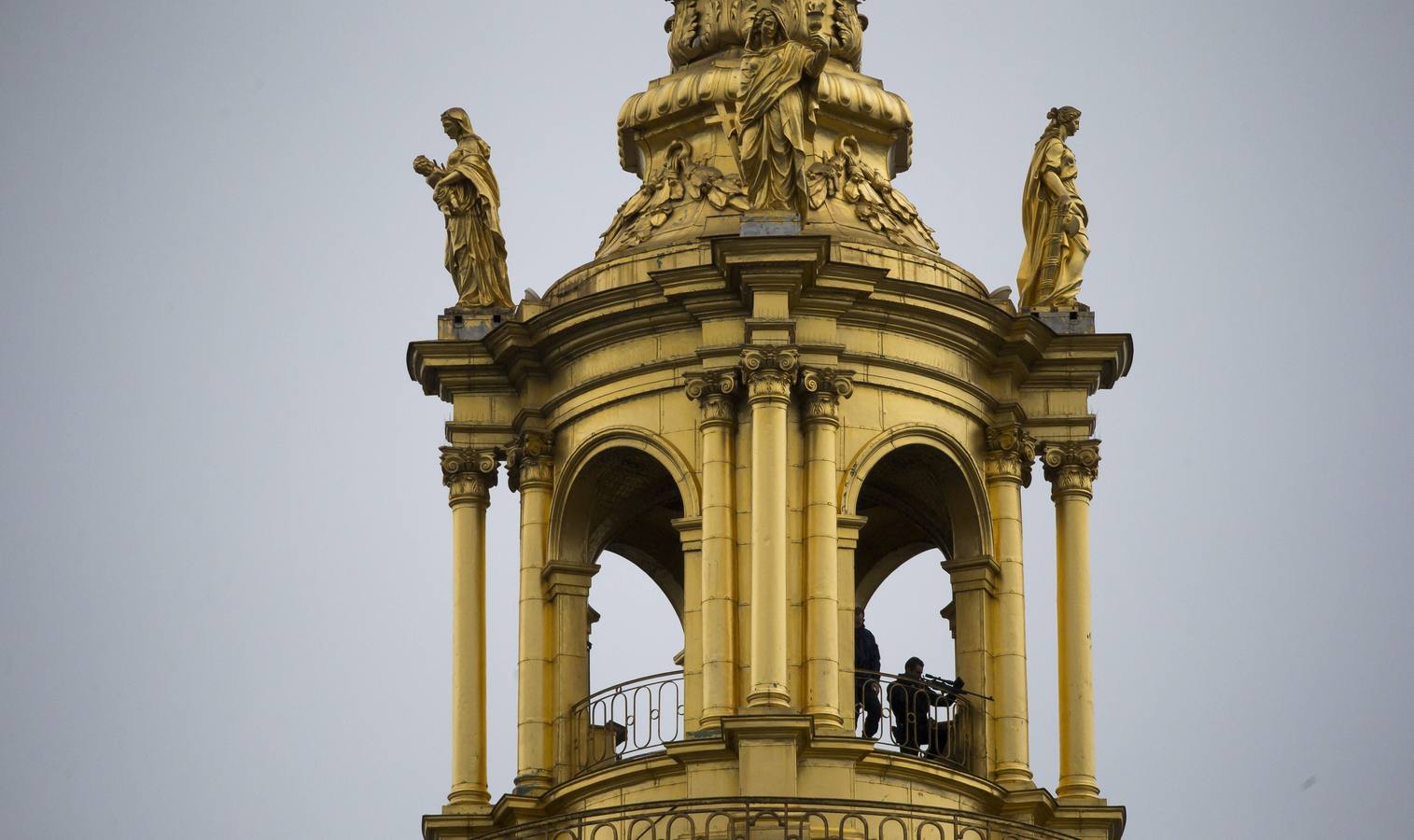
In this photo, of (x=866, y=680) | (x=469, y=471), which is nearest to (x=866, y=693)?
(x=866, y=680)

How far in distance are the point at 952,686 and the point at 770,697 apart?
3.20 metres

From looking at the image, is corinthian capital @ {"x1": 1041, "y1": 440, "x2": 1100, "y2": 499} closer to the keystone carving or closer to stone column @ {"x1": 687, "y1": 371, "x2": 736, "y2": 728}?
stone column @ {"x1": 687, "y1": 371, "x2": 736, "y2": 728}

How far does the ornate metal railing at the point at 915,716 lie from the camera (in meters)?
50.9

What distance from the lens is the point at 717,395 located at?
50688mm

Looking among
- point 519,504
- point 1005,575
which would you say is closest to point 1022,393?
point 1005,575

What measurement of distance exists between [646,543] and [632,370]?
4630 millimetres

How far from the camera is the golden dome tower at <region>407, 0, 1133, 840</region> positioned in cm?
4972

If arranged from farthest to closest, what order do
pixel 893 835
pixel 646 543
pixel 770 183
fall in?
pixel 646 543 → pixel 770 183 → pixel 893 835

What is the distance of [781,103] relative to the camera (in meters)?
51.6

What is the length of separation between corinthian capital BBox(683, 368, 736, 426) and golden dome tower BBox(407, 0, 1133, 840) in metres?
0.03

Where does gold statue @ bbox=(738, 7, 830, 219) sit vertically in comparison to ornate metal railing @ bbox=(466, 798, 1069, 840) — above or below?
above

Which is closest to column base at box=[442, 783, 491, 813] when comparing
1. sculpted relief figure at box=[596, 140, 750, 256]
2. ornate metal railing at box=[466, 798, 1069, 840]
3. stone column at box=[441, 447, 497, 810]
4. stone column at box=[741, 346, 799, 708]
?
stone column at box=[441, 447, 497, 810]

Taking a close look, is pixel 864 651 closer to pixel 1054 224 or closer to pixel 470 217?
pixel 1054 224

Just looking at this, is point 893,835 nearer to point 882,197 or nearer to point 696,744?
point 696,744
